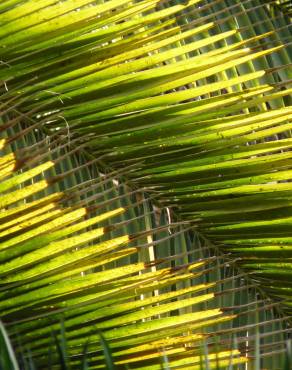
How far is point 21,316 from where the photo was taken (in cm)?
204

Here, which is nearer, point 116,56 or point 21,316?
point 21,316

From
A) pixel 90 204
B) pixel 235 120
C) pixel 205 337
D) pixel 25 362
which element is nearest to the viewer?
pixel 25 362

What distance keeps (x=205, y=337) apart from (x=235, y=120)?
0.68m

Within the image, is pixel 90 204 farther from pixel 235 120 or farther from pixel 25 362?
pixel 25 362

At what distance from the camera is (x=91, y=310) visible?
2039 millimetres

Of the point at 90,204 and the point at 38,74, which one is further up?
the point at 38,74

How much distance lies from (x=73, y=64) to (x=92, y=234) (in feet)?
1.98

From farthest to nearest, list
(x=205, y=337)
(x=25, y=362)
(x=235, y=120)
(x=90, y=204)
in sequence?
(x=235, y=120) → (x=90, y=204) → (x=205, y=337) → (x=25, y=362)

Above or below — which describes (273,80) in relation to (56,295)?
above

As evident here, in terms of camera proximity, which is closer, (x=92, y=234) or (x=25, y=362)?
(x=25, y=362)

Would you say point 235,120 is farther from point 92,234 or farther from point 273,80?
point 273,80

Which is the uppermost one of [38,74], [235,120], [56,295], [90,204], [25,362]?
[38,74]

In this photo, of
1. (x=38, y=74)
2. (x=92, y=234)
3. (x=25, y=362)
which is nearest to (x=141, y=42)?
(x=38, y=74)

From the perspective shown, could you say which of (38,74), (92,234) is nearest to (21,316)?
(92,234)
